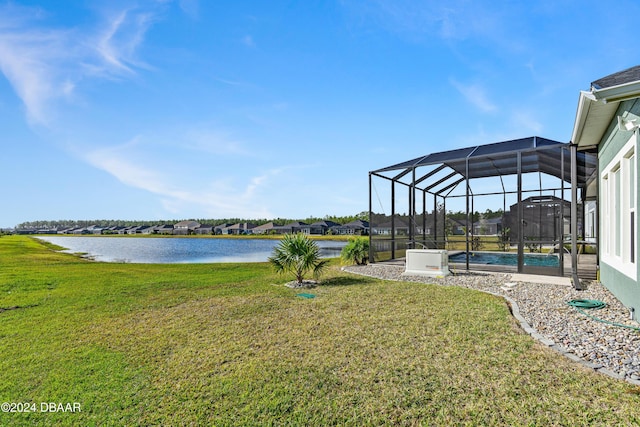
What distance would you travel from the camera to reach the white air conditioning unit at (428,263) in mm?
9094

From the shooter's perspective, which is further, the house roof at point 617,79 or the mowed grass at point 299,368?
the house roof at point 617,79

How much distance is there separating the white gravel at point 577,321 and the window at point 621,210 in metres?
0.72

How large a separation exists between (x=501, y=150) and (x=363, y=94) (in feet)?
17.5

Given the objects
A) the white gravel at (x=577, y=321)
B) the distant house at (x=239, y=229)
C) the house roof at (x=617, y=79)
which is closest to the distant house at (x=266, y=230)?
the distant house at (x=239, y=229)

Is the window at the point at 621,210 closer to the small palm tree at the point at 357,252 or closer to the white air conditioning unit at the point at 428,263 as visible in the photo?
the white air conditioning unit at the point at 428,263

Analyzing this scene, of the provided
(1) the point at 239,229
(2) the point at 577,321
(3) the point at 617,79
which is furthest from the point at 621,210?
(1) the point at 239,229

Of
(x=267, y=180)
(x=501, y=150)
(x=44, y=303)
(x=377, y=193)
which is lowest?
(x=44, y=303)

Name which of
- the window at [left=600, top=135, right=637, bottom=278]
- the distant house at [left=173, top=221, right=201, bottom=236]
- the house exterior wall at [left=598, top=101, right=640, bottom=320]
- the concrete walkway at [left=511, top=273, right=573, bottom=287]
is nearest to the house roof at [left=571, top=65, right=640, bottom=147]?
the house exterior wall at [left=598, top=101, right=640, bottom=320]

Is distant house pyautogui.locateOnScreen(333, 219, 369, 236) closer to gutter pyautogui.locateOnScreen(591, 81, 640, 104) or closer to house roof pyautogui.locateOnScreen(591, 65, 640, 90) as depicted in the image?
house roof pyautogui.locateOnScreen(591, 65, 640, 90)

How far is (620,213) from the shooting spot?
557 centimetres

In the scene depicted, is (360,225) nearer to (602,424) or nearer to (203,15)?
(203,15)

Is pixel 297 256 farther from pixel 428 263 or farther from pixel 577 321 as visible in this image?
pixel 577 321

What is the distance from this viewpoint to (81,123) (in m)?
14.5

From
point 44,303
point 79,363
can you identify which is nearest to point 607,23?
point 79,363
